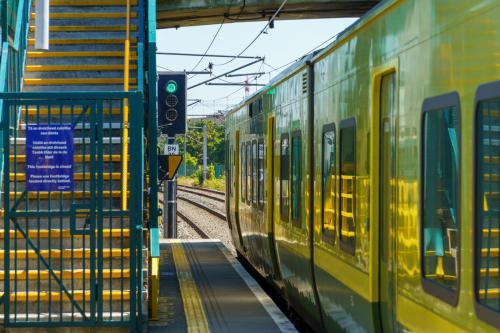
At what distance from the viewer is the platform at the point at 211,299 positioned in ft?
33.2

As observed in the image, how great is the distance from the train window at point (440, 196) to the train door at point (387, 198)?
2.53 feet

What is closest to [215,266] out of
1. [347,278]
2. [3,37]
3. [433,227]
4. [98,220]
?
[3,37]

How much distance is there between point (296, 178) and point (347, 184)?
289 cm

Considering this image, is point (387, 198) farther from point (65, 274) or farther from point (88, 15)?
point (88, 15)

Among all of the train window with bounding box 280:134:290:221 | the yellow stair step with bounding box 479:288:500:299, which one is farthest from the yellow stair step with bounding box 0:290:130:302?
the yellow stair step with bounding box 479:288:500:299

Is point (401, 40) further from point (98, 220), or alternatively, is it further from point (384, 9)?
point (98, 220)

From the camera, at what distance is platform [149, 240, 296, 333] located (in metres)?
10.1

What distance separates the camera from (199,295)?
12703 mm

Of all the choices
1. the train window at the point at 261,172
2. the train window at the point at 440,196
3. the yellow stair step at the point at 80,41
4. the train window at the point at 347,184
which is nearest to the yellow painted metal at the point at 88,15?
the yellow stair step at the point at 80,41

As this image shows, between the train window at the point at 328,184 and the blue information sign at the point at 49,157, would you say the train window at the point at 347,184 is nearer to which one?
the train window at the point at 328,184

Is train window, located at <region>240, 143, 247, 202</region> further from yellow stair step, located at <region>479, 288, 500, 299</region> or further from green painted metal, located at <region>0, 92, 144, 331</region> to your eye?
yellow stair step, located at <region>479, 288, 500, 299</region>

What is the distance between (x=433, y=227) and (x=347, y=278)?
2.45 metres

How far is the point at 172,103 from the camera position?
18.6 meters

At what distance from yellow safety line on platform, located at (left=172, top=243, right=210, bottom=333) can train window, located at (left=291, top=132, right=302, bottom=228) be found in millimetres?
1470
